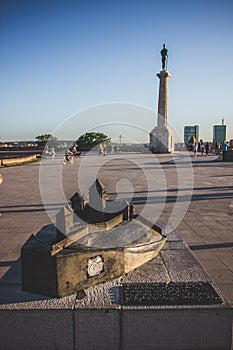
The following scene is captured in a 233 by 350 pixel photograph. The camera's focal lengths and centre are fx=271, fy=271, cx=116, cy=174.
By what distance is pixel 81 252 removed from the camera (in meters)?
2.27

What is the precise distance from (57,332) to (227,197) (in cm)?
760

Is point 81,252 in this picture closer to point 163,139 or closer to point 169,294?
point 169,294

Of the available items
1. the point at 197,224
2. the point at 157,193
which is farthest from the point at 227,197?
the point at 197,224

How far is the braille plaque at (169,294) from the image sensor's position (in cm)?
221

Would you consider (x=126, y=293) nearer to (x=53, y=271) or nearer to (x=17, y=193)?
(x=53, y=271)

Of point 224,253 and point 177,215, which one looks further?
point 177,215

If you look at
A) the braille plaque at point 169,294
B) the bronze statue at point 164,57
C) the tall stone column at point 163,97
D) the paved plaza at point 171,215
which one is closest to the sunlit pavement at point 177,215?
the paved plaza at point 171,215

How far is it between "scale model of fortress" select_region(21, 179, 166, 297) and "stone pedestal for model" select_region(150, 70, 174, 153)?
109 ft

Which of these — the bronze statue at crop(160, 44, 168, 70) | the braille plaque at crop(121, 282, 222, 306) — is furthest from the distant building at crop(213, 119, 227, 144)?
the braille plaque at crop(121, 282, 222, 306)

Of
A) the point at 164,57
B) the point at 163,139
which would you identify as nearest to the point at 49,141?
the point at 163,139

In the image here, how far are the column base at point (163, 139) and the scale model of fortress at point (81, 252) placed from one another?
33174mm

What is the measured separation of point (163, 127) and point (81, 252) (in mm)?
35088

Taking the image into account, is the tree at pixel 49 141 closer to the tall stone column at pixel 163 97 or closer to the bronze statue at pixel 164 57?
the tall stone column at pixel 163 97

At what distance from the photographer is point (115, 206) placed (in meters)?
3.40
